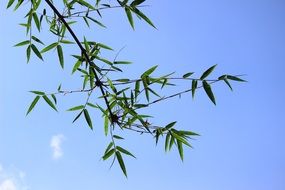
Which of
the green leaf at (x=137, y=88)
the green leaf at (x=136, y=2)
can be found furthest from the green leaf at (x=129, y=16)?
the green leaf at (x=137, y=88)

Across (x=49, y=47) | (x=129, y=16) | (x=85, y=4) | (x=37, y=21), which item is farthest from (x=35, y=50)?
(x=129, y=16)

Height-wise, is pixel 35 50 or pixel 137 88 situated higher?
pixel 35 50

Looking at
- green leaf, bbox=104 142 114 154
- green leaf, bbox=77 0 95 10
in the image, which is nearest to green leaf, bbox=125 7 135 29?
green leaf, bbox=77 0 95 10

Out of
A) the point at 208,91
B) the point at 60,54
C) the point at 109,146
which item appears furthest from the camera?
the point at 60,54

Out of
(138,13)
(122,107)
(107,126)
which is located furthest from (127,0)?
(107,126)

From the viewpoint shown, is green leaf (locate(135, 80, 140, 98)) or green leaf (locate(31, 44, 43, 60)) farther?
green leaf (locate(31, 44, 43, 60))

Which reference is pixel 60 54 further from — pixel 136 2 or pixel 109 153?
pixel 109 153

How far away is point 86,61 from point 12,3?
2.50 ft

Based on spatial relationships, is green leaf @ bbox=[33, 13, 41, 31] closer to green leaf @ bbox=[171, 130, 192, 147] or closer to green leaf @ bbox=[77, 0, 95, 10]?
green leaf @ bbox=[77, 0, 95, 10]

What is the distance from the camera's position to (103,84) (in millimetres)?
2123

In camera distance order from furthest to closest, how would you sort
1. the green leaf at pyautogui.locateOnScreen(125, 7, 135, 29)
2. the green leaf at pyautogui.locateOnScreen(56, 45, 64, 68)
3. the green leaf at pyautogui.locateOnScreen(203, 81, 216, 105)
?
the green leaf at pyautogui.locateOnScreen(56, 45, 64, 68) → the green leaf at pyautogui.locateOnScreen(125, 7, 135, 29) → the green leaf at pyautogui.locateOnScreen(203, 81, 216, 105)

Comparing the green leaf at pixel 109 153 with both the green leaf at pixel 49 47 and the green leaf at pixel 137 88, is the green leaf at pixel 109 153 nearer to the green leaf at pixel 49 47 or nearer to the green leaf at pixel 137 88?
the green leaf at pixel 137 88

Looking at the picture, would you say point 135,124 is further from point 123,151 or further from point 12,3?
point 12,3

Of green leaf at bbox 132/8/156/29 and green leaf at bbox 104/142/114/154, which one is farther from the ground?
green leaf at bbox 132/8/156/29
